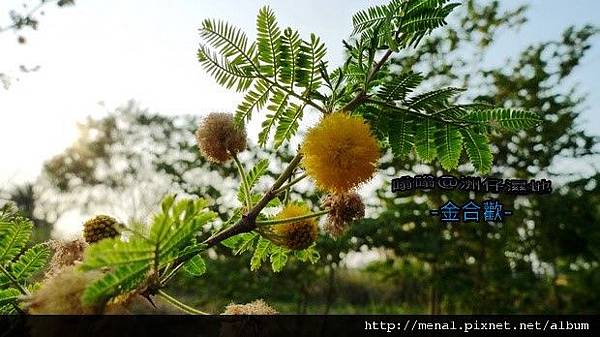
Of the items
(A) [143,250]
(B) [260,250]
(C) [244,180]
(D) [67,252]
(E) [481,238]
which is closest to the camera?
(A) [143,250]

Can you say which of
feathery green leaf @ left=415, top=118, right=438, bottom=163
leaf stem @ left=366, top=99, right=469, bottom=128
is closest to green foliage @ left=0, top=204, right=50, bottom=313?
leaf stem @ left=366, top=99, right=469, bottom=128

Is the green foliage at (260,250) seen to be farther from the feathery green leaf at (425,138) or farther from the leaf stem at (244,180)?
the feathery green leaf at (425,138)

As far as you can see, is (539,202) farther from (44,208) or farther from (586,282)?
(44,208)

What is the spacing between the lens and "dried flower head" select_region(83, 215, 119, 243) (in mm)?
1138

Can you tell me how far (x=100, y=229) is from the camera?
3.74ft

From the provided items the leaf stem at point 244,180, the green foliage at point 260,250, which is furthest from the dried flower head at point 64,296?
the green foliage at point 260,250

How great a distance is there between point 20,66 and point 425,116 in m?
9.17

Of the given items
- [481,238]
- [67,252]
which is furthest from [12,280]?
[481,238]

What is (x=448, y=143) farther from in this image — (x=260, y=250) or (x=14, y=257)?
(x=14, y=257)

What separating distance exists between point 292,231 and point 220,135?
31 cm

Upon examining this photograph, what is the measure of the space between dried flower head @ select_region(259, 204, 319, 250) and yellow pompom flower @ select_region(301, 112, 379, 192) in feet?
0.46

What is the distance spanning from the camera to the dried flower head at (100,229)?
1138 millimetres

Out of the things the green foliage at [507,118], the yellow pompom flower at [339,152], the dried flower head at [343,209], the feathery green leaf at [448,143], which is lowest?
the dried flower head at [343,209]

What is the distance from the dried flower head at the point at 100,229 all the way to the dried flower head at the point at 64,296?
0.30 m
